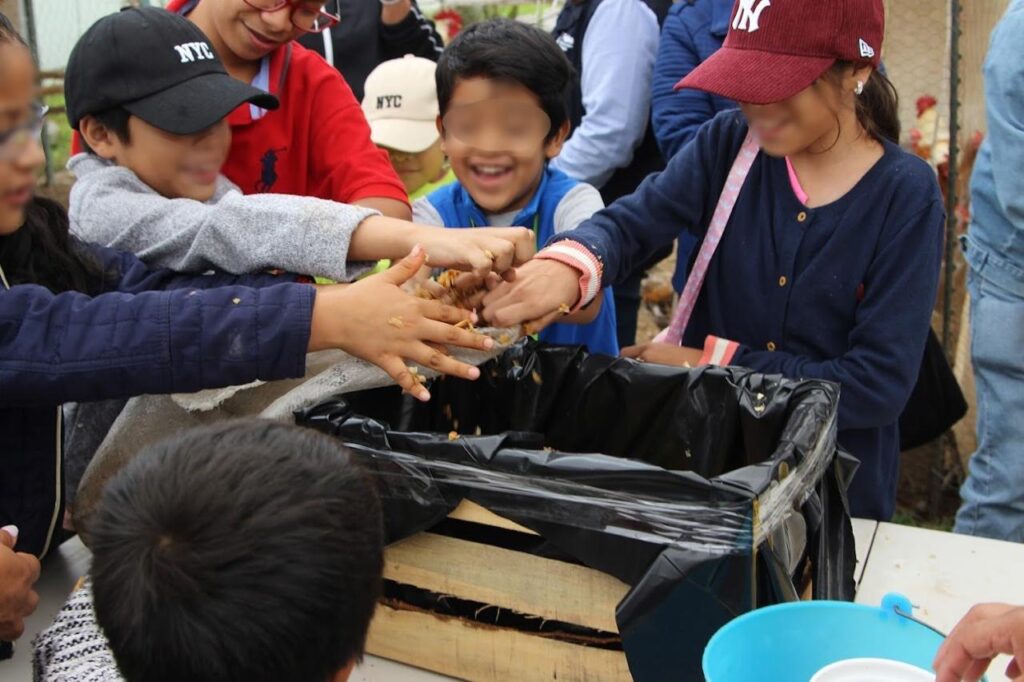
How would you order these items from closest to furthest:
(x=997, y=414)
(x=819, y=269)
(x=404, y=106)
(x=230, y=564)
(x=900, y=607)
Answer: (x=230, y=564), (x=900, y=607), (x=819, y=269), (x=997, y=414), (x=404, y=106)

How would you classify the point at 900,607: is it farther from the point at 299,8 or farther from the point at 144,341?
the point at 299,8

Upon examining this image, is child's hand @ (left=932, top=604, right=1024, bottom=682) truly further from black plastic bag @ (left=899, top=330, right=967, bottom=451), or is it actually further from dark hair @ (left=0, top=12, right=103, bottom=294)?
black plastic bag @ (left=899, top=330, right=967, bottom=451)

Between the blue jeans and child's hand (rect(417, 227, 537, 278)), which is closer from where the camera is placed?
child's hand (rect(417, 227, 537, 278))

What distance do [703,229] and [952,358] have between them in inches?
81.3

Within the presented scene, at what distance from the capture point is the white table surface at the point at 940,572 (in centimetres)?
142

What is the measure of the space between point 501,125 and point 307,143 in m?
0.41

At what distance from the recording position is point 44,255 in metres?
1.44

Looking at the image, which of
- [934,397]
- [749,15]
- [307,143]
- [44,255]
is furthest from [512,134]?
[934,397]

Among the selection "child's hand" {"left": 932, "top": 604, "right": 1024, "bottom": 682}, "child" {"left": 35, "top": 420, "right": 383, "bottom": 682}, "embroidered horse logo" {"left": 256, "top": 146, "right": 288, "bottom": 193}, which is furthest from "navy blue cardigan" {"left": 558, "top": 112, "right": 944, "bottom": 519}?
"child" {"left": 35, "top": 420, "right": 383, "bottom": 682}

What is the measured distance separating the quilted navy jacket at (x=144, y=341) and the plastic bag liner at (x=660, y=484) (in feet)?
0.42

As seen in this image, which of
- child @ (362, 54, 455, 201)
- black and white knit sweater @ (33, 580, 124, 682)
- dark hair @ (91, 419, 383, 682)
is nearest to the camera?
dark hair @ (91, 419, 383, 682)

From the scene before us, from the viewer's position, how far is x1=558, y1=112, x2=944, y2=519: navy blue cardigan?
64.7 inches

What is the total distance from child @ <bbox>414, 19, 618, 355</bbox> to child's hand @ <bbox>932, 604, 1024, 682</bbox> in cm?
112

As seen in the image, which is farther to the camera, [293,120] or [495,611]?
[293,120]
